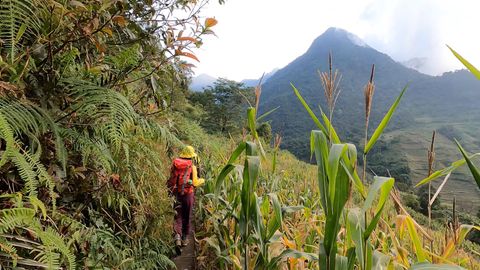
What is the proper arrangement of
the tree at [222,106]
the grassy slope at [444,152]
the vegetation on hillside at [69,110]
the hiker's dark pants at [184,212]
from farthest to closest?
1. the grassy slope at [444,152]
2. the tree at [222,106]
3. the hiker's dark pants at [184,212]
4. the vegetation on hillside at [69,110]

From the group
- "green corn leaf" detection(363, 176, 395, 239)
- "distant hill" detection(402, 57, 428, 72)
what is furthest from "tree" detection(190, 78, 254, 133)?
"distant hill" detection(402, 57, 428, 72)

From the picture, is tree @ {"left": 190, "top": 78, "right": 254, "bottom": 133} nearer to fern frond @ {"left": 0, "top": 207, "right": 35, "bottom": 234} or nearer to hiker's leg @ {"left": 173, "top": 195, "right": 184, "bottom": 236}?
hiker's leg @ {"left": 173, "top": 195, "right": 184, "bottom": 236}

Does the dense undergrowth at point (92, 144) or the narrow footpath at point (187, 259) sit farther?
the narrow footpath at point (187, 259)

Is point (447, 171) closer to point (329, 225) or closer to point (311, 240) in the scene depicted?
point (329, 225)

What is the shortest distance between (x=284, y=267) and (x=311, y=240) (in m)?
0.50

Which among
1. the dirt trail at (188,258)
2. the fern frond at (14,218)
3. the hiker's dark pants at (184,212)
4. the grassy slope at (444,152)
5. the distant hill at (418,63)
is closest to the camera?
the fern frond at (14,218)

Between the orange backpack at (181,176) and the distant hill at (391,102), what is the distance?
32903mm

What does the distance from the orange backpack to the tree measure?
16.2 m

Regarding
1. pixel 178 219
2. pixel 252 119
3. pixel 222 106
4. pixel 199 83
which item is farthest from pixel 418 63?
pixel 252 119

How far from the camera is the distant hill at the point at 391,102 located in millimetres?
52844

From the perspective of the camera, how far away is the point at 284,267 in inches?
81.4

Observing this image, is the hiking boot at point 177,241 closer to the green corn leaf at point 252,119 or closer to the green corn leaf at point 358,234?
the green corn leaf at point 252,119

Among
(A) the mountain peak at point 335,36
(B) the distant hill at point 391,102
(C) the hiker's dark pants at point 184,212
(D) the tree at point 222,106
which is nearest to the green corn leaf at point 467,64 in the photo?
(C) the hiker's dark pants at point 184,212

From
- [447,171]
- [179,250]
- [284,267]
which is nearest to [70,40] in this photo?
[447,171]
